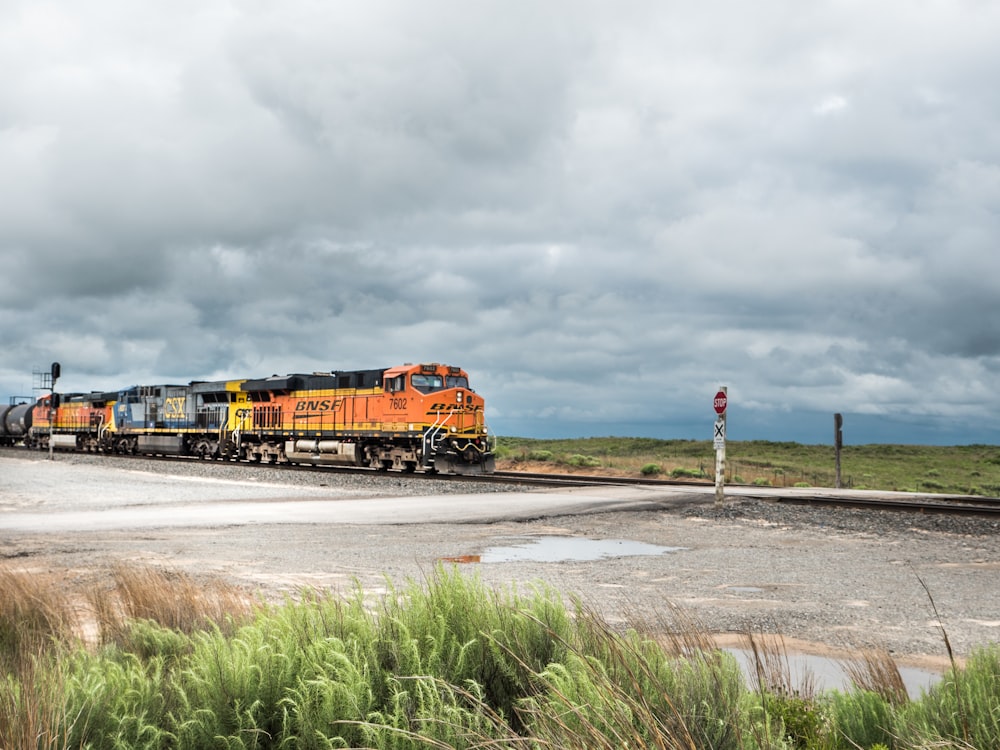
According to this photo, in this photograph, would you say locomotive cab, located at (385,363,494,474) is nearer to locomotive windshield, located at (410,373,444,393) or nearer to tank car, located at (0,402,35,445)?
locomotive windshield, located at (410,373,444,393)

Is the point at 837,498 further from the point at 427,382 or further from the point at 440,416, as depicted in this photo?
the point at 427,382

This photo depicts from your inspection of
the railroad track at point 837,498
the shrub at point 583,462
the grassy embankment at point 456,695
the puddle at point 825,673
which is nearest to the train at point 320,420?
the railroad track at point 837,498

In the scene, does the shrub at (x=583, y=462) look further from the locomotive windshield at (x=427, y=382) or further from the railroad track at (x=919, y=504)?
the railroad track at (x=919, y=504)

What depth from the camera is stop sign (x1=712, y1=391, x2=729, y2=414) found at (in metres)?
20.8

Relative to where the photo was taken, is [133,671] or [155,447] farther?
[155,447]

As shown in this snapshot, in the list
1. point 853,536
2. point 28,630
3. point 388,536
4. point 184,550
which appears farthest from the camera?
point 853,536

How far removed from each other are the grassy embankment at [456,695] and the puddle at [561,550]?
6.88 m

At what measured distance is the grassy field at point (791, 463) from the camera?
4097cm

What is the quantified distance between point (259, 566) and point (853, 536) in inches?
455

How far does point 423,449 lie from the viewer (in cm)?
3036

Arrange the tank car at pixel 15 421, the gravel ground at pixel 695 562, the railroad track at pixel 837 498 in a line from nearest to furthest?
the gravel ground at pixel 695 562 → the railroad track at pixel 837 498 → the tank car at pixel 15 421

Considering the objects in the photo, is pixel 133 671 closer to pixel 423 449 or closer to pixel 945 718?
pixel 945 718

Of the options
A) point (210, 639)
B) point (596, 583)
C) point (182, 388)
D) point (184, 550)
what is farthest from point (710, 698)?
point (182, 388)

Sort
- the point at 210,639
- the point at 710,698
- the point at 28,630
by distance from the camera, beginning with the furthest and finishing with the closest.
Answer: the point at 28,630, the point at 210,639, the point at 710,698
